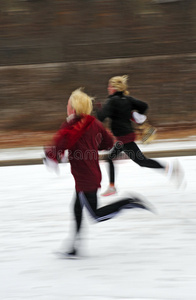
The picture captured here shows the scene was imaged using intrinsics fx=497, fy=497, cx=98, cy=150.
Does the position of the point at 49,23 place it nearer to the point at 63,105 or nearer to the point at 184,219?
the point at 63,105

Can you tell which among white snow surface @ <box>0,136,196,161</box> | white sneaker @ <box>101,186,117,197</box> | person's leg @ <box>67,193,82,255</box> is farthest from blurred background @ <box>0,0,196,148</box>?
person's leg @ <box>67,193,82,255</box>

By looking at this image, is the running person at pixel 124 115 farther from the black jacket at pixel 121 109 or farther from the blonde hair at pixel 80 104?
the blonde hair at pixel 80 104

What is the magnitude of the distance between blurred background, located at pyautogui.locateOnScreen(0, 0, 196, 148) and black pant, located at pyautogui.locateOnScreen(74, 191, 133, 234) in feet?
35.2

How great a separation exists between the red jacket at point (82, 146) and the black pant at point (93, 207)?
0.07m

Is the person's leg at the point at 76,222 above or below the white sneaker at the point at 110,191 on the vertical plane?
above

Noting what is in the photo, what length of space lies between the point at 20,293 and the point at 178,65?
13.6m

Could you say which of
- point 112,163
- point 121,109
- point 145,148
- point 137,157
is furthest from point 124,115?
point 145,148

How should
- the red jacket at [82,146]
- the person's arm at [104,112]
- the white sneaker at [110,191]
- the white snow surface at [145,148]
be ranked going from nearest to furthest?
the red jacket at [82,146]
the person's arm at [104,112]
the white sneaker at [110,191]
the white snow surface at [145,148]

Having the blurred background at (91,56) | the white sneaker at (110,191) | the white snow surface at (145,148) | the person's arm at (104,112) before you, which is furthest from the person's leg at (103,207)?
the blurred background at (91,56)

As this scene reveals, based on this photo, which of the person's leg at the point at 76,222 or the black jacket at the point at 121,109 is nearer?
the person's leg at the point at 76,222

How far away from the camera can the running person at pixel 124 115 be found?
578 centimetres

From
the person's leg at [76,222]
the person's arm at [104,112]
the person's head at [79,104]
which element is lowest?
the person's leg at [76,222]

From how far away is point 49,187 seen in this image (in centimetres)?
719

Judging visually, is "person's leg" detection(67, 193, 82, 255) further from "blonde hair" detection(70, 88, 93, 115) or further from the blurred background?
the blurred background
